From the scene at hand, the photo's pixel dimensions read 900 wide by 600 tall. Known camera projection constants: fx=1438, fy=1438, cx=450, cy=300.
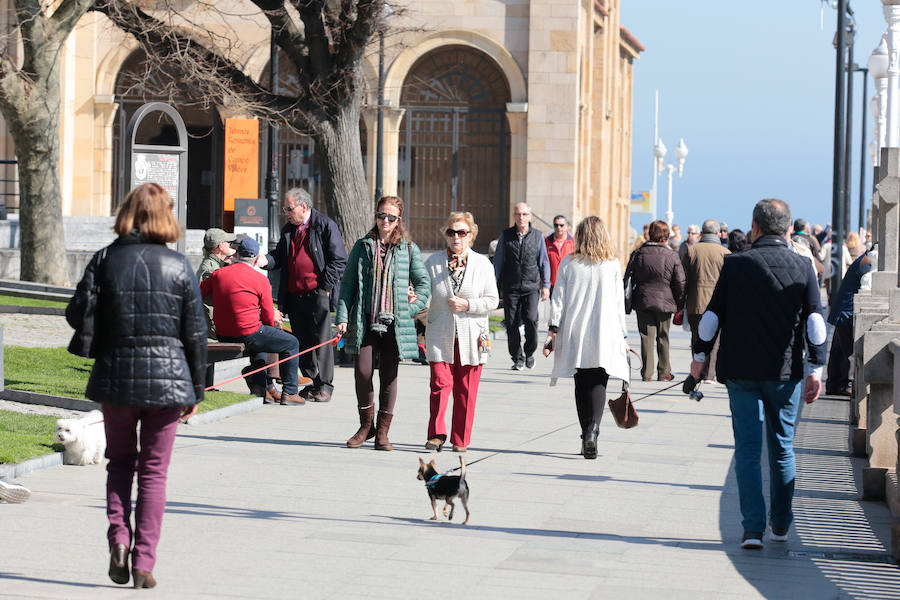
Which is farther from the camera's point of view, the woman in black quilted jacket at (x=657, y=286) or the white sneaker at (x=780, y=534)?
the woman in black quilted jacket at (x=657, y=286)

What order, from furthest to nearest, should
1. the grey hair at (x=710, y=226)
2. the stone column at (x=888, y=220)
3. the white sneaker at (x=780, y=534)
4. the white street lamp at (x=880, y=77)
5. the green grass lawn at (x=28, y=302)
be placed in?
the white street lamp at (x=880, y=77) < the green grass lawn at (x=28, y=302) < the grey hair at (x=710, y=226) < the stone column at (x=888, y=220) < the white sneaker at (x=780, y=534)

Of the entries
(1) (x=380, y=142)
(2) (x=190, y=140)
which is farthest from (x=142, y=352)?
(2) (x=190, y=140)

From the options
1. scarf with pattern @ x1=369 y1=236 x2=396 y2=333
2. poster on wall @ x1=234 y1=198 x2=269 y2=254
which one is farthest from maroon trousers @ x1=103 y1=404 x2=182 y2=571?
poster on wall @ x1=234 y1=198 x2=269 y2=254

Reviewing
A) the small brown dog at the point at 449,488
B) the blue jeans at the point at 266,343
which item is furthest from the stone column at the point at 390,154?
the small brown dog at the point at 449,488

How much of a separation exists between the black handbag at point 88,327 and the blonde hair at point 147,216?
0.17 m

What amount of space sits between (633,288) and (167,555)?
10.5 meters

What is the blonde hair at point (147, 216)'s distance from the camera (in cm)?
614

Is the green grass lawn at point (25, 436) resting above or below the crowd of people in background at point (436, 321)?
below

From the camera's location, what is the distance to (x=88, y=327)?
6.10m

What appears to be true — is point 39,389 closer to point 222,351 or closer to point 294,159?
point 222,351

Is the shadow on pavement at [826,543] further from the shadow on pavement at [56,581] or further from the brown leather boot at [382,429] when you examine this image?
the shadow on pavement at [56,581]

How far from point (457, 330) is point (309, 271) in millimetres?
3324

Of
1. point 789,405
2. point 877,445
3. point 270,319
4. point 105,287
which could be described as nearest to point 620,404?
point 877,445

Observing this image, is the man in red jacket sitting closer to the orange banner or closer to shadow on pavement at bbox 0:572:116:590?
the orange banner
